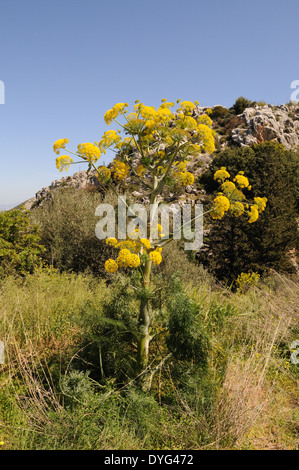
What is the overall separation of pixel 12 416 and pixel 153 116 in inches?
132

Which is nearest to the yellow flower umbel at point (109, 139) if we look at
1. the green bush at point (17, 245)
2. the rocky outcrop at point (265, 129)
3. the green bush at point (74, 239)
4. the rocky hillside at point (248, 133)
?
the green bush at point (17, 245)

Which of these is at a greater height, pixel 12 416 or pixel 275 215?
pixel 275 215

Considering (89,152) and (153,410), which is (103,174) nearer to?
(89,152)

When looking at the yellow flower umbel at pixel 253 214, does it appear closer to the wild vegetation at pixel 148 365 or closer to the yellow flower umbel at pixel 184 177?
the wild vegetation at pixel 148 365

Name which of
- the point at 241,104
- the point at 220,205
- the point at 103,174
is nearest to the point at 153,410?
the point at 220,205

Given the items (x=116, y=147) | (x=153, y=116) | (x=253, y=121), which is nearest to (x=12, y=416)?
(x=116, y=147)

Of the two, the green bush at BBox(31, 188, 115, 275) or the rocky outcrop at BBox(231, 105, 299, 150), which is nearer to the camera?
the green bush at BBox(31, 188, 115, 275)

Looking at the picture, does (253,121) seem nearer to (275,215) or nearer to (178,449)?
(275,215)

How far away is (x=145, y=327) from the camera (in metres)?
3.19

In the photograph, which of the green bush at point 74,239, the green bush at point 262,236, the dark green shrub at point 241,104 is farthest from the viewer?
the dark green shrub at point 241,104

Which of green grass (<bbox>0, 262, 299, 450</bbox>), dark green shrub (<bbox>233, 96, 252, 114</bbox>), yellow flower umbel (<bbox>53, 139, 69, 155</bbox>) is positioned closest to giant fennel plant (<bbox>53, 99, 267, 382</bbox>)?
yellow flower umbel (<bbox>53, 139, 69, 155</bbox>)

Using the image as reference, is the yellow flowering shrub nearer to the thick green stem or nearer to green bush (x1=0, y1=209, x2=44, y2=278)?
the thick green stem

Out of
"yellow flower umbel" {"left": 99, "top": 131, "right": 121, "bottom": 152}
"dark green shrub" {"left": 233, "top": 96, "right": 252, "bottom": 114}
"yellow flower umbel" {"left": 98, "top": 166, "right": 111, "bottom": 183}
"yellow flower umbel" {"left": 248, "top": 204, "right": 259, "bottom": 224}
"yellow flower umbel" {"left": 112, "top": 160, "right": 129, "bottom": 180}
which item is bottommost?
"yellow flower umbel" {"left": 248, "top": 204, "right": 259, "bottom": 224}

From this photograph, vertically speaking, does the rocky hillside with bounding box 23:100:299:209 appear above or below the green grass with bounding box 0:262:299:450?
above
